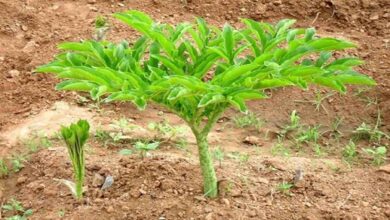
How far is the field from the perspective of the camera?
2.77m

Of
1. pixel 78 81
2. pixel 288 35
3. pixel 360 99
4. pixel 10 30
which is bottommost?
pixel 10 30

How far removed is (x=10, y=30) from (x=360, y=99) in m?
2.25

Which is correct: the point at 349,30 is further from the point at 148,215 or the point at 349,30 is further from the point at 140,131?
the point at 148,215

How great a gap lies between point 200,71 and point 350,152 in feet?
3.60

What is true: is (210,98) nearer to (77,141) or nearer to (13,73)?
(77,141)

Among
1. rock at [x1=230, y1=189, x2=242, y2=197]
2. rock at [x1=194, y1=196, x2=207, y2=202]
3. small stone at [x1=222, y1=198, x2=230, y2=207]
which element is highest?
rock at [x1=230, y1=189, x2=242, y2=197]

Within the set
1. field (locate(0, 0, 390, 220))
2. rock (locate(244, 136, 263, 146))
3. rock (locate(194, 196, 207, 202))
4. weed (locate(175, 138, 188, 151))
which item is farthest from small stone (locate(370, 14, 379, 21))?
rock (locate(194, 196, 207, 202))

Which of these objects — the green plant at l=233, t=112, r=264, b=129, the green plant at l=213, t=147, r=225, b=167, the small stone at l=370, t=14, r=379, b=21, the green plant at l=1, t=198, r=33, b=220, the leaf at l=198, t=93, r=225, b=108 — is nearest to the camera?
the leaf at l=198, t=93, r=225, b=108

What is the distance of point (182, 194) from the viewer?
9.11ft

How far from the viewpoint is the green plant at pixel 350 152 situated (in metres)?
3.24

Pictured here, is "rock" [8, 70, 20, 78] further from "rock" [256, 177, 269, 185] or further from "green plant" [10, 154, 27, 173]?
"rock" [256, 177, 269, 185]

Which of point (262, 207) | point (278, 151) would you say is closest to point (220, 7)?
point (278, 151)

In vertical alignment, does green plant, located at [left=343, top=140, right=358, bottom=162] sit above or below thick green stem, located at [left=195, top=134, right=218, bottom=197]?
below

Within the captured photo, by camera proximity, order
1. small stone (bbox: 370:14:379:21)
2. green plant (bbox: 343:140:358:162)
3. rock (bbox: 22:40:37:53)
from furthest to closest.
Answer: small stone (bbox: 370:14:379:21) < rock (bbox: 22:40:37:53) < green plant (bbox: 343:140:358:162)
